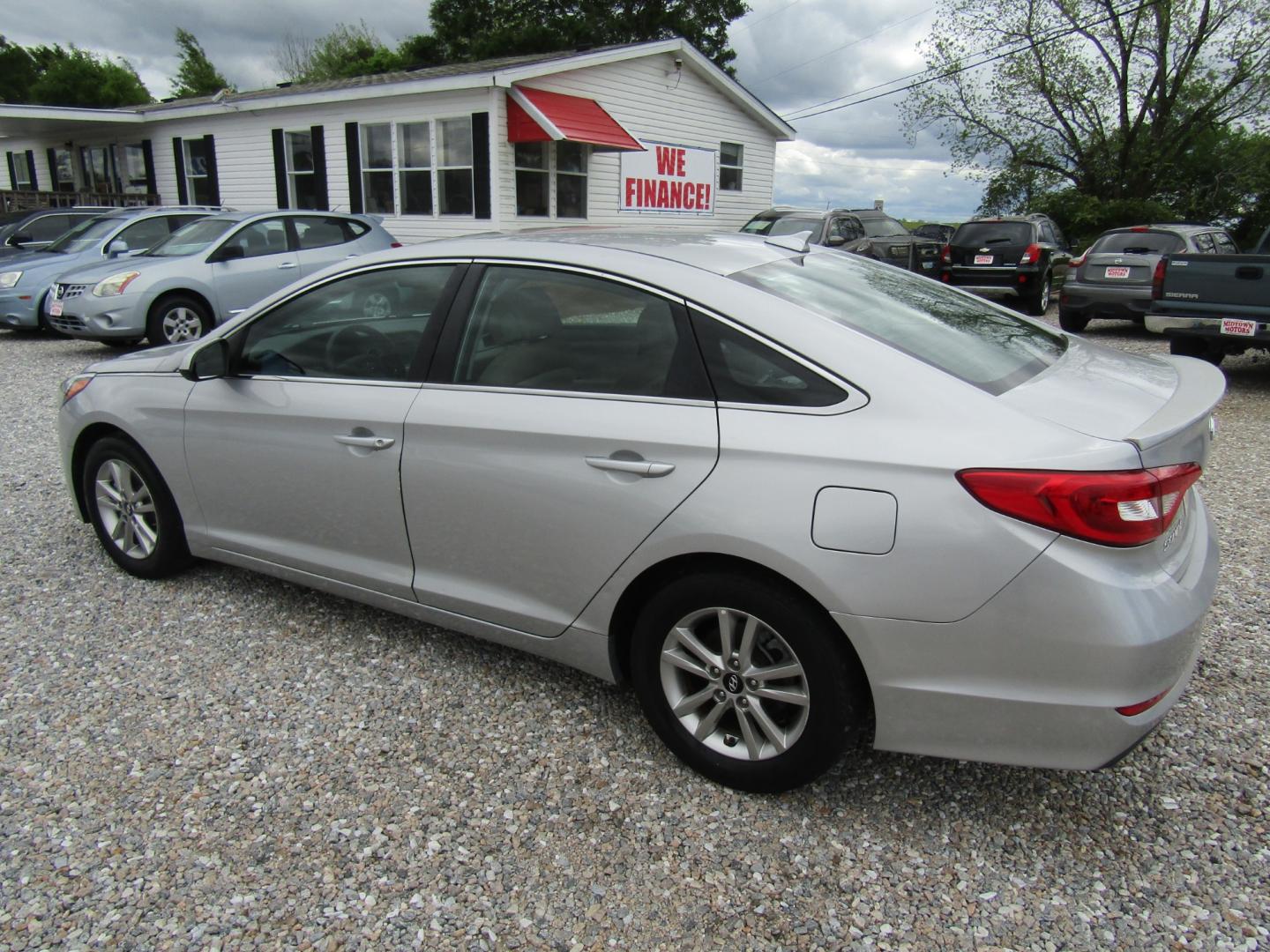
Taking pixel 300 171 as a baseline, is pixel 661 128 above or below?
above

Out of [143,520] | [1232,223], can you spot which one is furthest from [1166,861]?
[1232,223]

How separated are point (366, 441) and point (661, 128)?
56.1 feet

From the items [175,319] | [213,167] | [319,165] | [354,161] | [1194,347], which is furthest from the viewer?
[213,167]

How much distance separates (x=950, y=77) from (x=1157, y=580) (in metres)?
30.4

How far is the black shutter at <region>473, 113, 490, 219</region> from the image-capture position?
14.9 metres

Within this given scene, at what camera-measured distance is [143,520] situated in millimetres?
3955

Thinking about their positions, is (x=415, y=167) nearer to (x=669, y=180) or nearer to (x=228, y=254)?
(x=669, y=180)

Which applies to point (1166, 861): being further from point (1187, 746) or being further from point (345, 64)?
point (345, 64)

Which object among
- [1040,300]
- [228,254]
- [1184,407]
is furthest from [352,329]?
[1040,300]

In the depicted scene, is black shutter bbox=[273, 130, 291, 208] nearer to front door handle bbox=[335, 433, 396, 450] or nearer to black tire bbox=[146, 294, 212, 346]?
black tire bbox=[146, 294, 212, 346]

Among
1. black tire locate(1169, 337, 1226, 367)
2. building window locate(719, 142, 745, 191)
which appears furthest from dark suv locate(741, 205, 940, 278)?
black tire locate(1169, 337, 1226, 367)

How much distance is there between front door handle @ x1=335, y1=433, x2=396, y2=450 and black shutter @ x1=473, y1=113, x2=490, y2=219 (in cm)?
1288

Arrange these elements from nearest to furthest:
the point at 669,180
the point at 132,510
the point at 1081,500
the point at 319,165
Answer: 1. the point at 1081,500
2. the point at 132,510
3. the point at 319,165
4. the point at 669,180

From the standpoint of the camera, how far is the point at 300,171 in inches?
698
